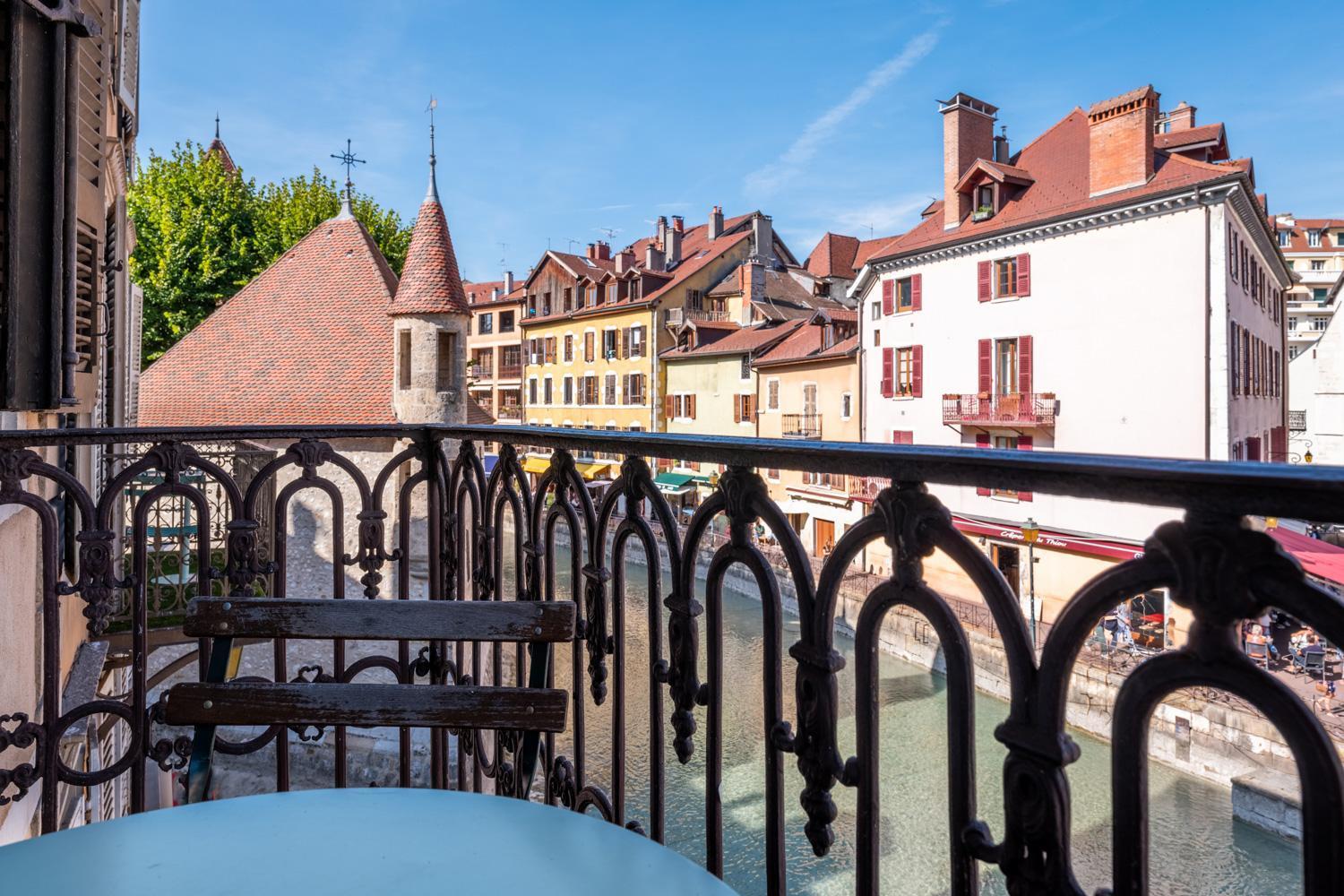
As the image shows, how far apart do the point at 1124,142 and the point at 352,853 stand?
2332 centimetres

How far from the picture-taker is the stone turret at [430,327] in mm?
16250

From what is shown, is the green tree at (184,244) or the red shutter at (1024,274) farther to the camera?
the green tree at (184,244)

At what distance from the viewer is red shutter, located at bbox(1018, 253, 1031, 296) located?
2203 cm

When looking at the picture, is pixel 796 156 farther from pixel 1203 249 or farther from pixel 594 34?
pixel 1203 249

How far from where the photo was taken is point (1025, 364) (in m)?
22.2

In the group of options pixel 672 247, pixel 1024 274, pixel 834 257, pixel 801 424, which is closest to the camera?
pixel 1024 274

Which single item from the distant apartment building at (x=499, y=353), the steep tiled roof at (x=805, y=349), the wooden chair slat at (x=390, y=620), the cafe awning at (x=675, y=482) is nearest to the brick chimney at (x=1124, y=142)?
the steep tiled roof at (x=805, y=349)

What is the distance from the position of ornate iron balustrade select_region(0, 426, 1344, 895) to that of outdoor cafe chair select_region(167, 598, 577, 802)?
12cm

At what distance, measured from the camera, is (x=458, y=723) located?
1.56 meters

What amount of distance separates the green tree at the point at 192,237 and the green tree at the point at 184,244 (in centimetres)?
2

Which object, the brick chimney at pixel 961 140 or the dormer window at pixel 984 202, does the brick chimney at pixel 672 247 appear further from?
the dormer window at pixel 984 202

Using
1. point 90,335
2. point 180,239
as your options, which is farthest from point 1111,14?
point 90,335

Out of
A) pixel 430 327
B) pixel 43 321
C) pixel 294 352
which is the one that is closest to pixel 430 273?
pixel 430 327

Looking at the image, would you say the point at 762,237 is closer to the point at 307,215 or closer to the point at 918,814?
the point at 307,215
